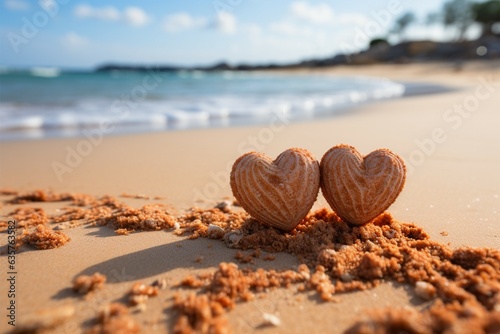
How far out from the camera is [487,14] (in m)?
61.1

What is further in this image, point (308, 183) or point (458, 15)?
point (458, 15)

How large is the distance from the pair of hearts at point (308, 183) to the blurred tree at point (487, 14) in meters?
71.3

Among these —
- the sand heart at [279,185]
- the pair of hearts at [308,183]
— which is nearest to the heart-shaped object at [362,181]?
the pair of hearts at [308,183]

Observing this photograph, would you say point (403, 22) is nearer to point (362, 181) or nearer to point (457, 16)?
point (457, 16)

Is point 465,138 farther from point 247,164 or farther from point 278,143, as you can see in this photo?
point 247,164

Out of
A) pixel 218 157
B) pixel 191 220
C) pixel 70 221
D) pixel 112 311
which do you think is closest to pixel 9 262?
pixel 70 221

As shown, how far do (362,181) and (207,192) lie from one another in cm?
195

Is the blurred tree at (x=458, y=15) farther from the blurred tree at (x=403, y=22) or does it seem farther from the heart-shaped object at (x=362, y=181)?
the heart-shaped object at (x=362, y=181)

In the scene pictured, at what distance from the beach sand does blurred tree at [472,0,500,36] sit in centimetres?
6385

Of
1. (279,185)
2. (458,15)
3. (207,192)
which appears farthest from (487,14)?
(279,185)

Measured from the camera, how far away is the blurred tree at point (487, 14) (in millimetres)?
60125

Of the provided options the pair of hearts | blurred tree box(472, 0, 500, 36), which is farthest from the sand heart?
blurred tree box(472, 0, 500, 36)

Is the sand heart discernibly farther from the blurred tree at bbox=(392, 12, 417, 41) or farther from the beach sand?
the blurred tree at bbox=(392, 12, 417, 41)

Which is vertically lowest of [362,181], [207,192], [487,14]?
[207,192]
